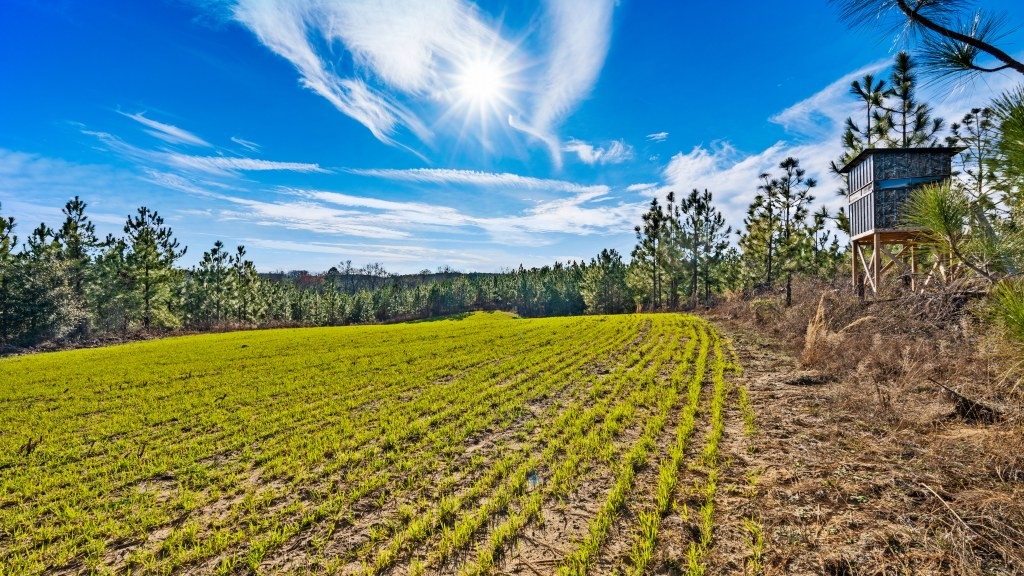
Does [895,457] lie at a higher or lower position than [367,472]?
higher

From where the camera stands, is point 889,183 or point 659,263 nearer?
point 889,183

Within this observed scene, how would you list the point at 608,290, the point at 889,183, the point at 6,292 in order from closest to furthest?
the point at 889,183, the point at 6,292, the point at 608,290

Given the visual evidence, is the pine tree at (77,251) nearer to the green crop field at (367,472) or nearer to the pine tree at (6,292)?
the pine tree at (6,292)

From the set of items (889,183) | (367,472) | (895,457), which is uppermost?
(889,183)

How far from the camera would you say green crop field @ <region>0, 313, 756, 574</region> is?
3979 millimetres

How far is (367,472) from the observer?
5.88 metres

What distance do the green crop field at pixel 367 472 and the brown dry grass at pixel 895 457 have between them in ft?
2.87

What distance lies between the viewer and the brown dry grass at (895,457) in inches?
130

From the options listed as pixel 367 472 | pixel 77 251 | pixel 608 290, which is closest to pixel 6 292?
pixel 77 251

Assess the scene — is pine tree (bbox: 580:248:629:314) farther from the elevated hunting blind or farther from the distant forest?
the elevated hunting blind

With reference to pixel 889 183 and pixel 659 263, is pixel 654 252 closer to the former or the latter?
pixel 659 263

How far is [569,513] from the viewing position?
4.56 m

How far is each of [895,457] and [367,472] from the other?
7.42m

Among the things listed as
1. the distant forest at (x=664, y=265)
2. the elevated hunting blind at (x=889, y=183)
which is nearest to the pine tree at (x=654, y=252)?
the distant forest at (x=664, y=265)
